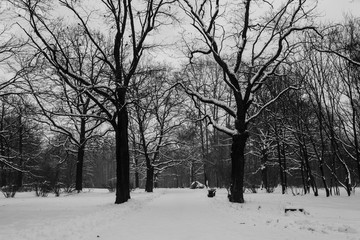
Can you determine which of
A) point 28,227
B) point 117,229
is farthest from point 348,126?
point 28,227


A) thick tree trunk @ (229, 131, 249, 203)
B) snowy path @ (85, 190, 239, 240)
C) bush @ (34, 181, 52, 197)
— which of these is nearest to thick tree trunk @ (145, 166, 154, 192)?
bush @ (34, 181, 52, 197)

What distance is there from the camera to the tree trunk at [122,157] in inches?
639

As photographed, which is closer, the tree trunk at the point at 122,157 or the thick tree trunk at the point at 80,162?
the tree trunk at the point at 122,157

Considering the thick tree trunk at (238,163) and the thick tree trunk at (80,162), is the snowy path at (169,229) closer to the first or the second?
the thick tree trunk at (238,163)

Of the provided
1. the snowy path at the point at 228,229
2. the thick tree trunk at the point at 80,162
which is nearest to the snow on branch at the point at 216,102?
the snowy path at the point at 228,229

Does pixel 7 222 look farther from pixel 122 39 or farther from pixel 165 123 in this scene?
pixel 165 123

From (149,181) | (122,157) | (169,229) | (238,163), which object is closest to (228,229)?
(169,229)

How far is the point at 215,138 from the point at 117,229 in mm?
36639

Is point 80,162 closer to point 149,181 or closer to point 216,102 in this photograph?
point 149,181

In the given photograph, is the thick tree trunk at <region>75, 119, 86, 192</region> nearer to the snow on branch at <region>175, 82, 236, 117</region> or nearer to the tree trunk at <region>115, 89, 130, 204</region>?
the tree trunk at <region>115, 89, 130, 204</region>

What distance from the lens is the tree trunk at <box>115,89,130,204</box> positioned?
1623 cm

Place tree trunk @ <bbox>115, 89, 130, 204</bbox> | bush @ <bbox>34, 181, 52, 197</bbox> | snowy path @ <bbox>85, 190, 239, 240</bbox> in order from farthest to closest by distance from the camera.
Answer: bush @ <bbox>34, 181, 52, 197</bbox>
tree trunk @ <bbox>115, 89, 130, 204</bbox>
snowy path @ <bbox>85, 190, 239, 240</bbox>

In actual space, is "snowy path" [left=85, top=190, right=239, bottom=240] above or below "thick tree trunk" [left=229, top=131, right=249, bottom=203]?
below

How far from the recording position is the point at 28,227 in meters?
8.60
